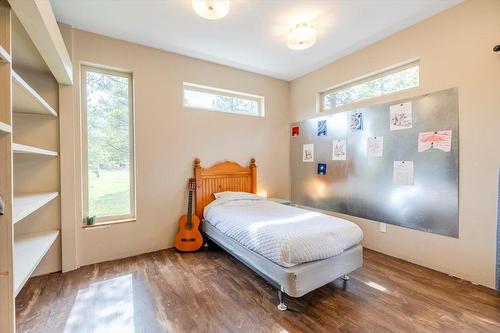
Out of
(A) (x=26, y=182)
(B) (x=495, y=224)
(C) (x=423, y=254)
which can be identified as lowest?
(C) (x=423, y=254)

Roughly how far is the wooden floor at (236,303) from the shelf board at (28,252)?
0.47 meters

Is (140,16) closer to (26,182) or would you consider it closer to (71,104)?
(71,104)

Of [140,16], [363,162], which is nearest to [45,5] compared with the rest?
[140,16]

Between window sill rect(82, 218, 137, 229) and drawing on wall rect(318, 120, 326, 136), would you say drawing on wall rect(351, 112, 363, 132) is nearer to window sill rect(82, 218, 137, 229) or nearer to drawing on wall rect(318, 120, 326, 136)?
drawing on wall rect(318, 120, 326, 136)

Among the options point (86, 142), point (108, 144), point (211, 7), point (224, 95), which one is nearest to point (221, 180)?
point (224, 95)

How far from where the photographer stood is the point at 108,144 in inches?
111

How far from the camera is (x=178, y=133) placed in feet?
10.4

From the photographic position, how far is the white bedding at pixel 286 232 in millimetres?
1774

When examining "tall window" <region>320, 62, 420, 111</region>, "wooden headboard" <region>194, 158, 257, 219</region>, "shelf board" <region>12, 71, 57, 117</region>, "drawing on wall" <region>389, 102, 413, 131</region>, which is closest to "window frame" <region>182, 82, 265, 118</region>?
"wooden headboard" <region>194, 158, 257, 219</region>

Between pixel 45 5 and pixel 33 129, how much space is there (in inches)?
55.9

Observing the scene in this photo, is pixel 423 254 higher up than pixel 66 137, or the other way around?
pixel 66 137

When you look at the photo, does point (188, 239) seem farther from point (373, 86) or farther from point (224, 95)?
point (373, 86)

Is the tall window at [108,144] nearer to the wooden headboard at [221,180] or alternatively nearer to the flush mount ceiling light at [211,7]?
the wooden headboard at [221,180]

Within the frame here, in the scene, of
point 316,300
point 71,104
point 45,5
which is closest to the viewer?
point 45,5
